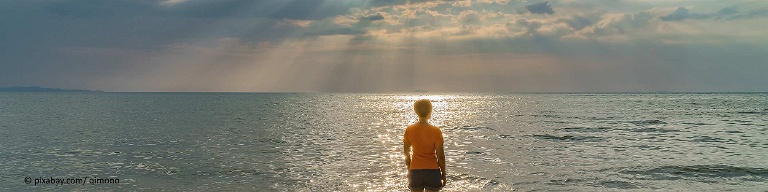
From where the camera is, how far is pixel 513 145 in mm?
37344

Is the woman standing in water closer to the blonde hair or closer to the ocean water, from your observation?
the blonde hair

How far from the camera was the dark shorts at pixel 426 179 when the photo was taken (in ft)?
33.3

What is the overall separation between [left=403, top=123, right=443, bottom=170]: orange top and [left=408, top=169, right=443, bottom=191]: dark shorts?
0.07 metres

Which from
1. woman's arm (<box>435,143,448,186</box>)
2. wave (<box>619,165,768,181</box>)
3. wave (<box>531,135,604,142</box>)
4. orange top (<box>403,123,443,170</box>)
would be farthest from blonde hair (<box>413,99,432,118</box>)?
wave (<box>531,135,604,142</box>)

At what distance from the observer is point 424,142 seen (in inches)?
388

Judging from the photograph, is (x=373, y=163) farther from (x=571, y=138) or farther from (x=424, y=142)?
(x=571, y=138)

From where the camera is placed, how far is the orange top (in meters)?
9.78

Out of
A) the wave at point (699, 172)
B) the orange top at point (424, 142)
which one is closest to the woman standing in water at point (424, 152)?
the orange top at point (424, 142)

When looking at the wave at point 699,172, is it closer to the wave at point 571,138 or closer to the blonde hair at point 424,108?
the blonde hair at point 424,108

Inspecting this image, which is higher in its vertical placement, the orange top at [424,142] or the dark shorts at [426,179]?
the orange top at [424,142]

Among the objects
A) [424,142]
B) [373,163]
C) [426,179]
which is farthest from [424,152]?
[373,163]

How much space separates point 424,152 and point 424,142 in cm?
21

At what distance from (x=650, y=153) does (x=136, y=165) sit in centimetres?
2384

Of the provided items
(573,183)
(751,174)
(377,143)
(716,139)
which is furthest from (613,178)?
(716,139)
